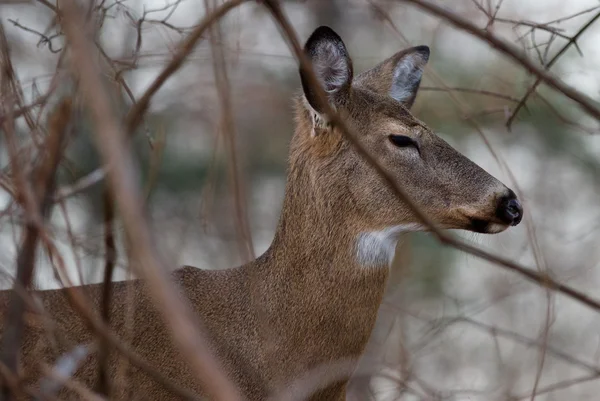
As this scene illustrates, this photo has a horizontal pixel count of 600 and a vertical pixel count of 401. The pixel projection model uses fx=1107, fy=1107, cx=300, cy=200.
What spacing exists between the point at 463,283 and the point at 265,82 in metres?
3.30

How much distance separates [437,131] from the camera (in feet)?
49.1

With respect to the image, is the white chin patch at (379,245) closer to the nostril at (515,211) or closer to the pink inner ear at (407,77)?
the nostril at (515,211)

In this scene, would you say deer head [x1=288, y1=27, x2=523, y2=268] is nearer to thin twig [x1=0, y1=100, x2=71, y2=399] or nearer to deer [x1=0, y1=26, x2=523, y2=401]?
deer [x1=0, y1=26, x2=523, y2=401]

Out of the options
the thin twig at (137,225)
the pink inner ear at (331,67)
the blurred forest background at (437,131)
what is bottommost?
the blurred forest background at (437,131)

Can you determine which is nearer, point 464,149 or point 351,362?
point 351,362

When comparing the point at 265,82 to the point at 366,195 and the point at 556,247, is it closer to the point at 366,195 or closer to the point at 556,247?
the point at 556,247

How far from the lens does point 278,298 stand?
4641 mm

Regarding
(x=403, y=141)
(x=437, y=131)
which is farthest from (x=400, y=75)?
(x=437, y=131)

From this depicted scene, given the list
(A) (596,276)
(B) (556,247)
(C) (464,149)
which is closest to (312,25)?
(C) (464,149)

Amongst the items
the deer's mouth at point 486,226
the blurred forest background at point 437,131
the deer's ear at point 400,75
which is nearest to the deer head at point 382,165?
the deer's mouth at point 486,226

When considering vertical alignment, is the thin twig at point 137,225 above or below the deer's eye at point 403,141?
above

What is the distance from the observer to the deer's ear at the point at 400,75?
5684 millimetres

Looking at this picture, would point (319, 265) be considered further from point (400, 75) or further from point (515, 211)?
point (400, 75)

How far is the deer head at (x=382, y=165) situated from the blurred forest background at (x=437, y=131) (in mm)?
199
